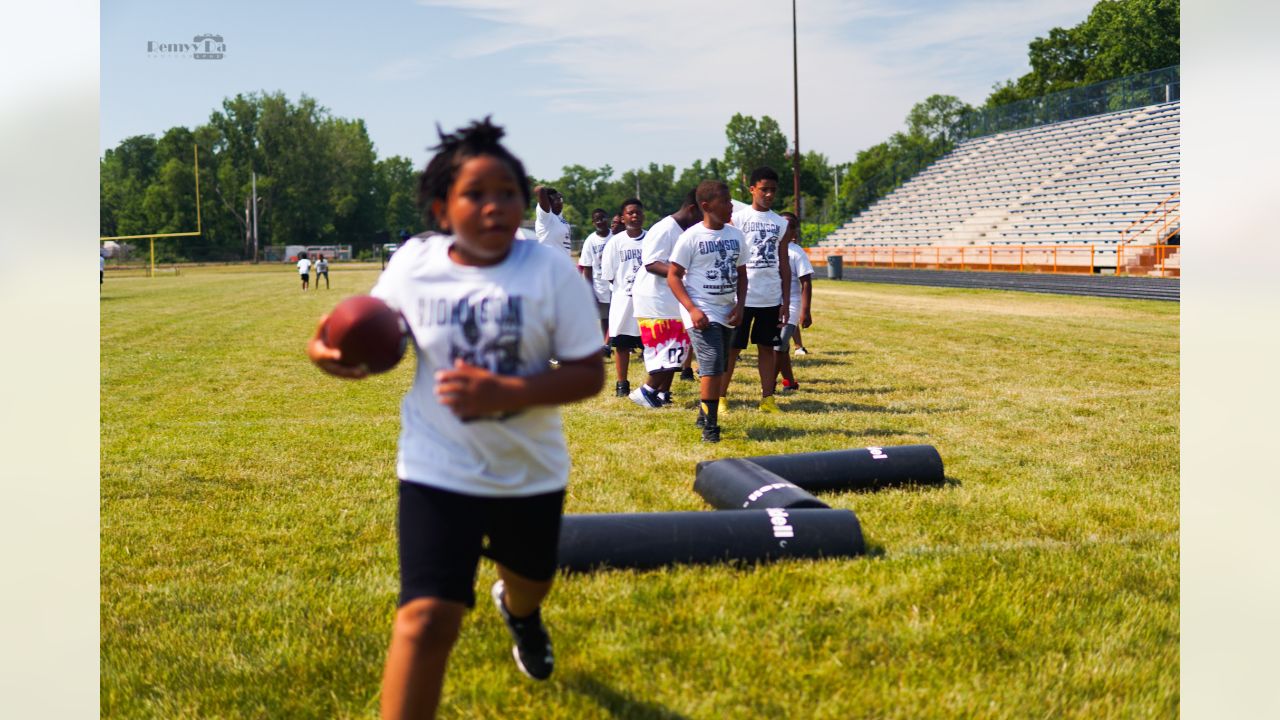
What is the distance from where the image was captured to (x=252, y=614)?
4.29 meters

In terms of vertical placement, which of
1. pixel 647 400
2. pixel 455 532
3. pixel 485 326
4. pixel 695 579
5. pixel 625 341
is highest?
pixel 485 326

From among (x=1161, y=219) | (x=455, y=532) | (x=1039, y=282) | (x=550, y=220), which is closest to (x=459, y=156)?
(x=455, y=532)

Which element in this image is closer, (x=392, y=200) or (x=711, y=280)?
(x=711, y=280)

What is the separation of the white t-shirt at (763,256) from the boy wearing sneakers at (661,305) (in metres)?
0.54

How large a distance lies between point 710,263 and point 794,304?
4.20 m

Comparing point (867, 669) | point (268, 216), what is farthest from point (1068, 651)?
point (268, 216)

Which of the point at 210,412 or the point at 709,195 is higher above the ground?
the point at 709,195

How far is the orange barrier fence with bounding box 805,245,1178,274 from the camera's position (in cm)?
3409

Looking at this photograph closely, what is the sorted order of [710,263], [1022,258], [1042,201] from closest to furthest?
[710,263], [1022,258], [1042,201]

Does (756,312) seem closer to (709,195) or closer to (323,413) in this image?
(709,195)

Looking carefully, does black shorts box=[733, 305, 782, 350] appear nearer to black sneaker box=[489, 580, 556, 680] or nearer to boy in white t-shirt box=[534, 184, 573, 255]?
boy in white t-shirt box=[534, 184, 573, 255]

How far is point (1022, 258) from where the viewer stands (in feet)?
128

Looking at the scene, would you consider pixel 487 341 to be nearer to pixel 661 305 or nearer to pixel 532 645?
pixel 532 645

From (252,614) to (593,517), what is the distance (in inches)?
61.1
